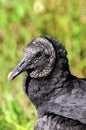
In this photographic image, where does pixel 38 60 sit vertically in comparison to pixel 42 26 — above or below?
below

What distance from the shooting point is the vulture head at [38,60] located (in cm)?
518

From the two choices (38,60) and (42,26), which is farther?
(42,26)

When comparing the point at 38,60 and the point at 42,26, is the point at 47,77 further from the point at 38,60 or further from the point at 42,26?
the point at 42,26

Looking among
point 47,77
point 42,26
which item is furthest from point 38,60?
point 42,26

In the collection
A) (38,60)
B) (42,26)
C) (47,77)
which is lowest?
(47,77)

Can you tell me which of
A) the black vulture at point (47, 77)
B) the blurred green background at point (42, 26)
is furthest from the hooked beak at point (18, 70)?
the blurred green background at point (42, 26)

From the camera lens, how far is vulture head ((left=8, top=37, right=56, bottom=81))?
518cm

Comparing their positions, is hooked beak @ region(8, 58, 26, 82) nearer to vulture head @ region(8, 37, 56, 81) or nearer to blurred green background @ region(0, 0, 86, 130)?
vulture head @ region(8, 37, 56, 81)

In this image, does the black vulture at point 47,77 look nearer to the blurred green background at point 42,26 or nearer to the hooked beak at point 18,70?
the hooked beak at point 18,70

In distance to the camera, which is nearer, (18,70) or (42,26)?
(18,70)

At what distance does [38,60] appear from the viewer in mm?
5211

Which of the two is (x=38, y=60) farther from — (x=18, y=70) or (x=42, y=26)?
(x=42, y=26)

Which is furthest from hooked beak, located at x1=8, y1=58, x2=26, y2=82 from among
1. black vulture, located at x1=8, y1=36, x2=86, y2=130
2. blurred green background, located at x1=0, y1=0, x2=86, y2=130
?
blurred green background, located at x1=0, y1=0, x2=86, y2=130

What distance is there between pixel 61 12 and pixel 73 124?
17.2ft
